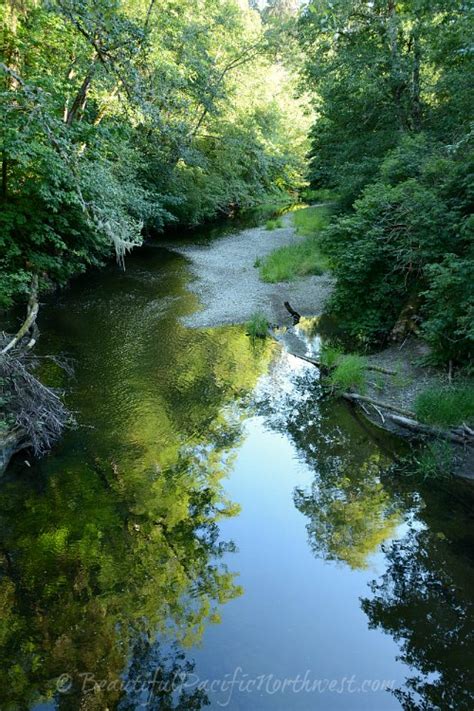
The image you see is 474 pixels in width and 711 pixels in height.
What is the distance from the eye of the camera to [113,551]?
671cm

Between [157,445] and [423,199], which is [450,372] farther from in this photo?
[157,445]

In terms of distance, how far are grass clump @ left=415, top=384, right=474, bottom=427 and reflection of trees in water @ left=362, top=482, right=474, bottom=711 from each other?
138cm

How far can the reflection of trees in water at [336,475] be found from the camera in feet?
23.5

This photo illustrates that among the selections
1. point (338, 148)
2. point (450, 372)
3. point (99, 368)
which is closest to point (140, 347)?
point (99, 368)

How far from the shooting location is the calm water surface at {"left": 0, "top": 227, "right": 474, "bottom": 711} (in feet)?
16.8

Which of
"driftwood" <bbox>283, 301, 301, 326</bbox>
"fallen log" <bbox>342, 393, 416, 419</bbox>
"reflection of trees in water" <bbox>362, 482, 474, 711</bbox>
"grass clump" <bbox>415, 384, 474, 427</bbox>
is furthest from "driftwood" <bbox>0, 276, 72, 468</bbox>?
"driftwood" <bbox>283, 301, 301, 326</bbox>

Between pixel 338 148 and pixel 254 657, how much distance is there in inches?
878

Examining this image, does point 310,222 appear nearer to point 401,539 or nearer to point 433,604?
point 401,539

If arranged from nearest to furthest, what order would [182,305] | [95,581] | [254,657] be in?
[254,657] < [95,581] < [182,305]

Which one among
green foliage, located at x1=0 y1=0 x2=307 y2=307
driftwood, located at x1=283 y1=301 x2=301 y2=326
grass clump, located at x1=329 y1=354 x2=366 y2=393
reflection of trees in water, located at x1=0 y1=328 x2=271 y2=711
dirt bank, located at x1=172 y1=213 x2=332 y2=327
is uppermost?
green foliage, located at x1=0 y1=0 x2=307 y2=307

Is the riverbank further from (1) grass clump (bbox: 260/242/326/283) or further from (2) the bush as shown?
(2) the bush

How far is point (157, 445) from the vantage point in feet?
30.6

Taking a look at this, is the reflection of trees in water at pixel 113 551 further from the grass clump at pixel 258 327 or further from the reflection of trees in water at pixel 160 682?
the grass clump at pixel 258 327

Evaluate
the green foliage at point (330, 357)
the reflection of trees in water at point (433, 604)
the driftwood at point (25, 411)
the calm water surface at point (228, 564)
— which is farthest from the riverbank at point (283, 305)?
the driftwood at point (25, 411)
